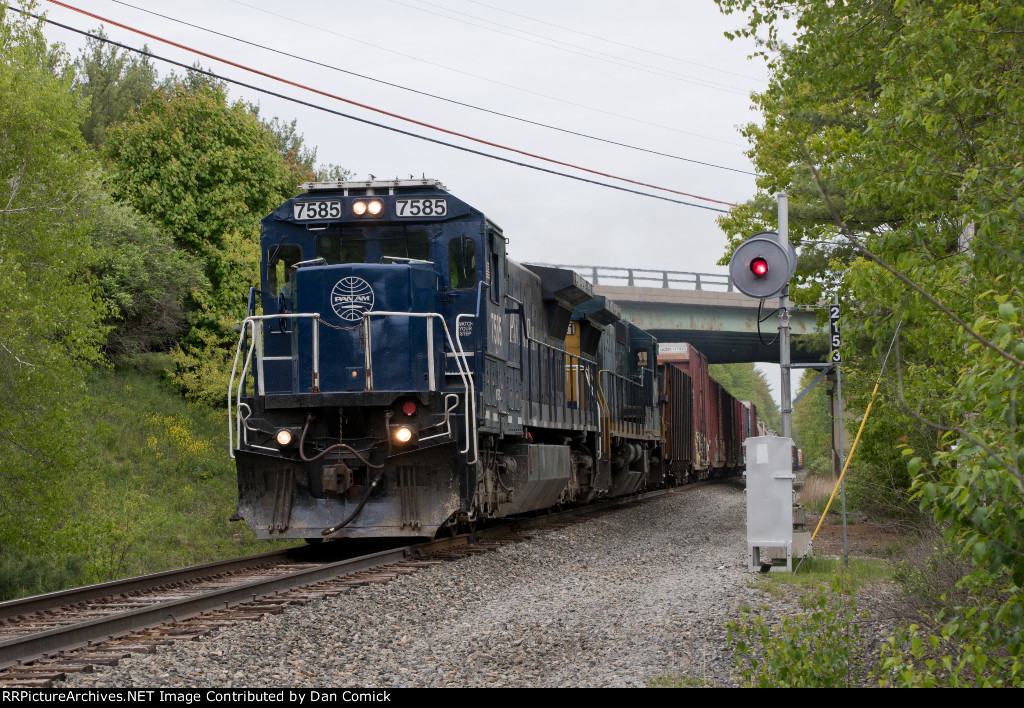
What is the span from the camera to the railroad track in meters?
5.79

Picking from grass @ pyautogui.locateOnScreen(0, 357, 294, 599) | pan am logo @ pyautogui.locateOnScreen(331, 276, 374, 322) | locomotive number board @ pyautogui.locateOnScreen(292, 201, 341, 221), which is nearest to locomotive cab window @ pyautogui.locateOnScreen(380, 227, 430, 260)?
locomotive number board @ pyautogui.locateOnScreen(292, 201, 341, 221)

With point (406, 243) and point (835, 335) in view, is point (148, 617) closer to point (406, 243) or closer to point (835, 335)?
point (406, 243)

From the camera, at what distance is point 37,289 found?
12.5 m

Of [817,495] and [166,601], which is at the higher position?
[166,601]

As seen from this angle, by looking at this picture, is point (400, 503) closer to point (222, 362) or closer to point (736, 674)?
point (736, 674)

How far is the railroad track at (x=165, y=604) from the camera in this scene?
579 cm

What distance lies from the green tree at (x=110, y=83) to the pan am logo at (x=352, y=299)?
27881 mm

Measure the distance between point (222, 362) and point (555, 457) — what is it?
33.4 ft

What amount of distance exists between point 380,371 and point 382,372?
0.02 meters

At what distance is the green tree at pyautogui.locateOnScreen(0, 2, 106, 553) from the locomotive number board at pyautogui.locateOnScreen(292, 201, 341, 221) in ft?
11.3

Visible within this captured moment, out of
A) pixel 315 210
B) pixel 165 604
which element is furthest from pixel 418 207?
pixel 165 604

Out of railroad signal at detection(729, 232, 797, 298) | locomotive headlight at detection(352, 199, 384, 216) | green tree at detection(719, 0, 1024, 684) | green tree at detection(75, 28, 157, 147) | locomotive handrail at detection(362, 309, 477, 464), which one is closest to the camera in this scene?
green tree at detection(719, 0, 1024, 684)

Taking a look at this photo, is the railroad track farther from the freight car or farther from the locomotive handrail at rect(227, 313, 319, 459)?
the freight car

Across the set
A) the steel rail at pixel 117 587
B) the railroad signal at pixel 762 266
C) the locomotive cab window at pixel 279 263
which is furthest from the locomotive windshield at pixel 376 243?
the railroad signal at pixel 762 266
